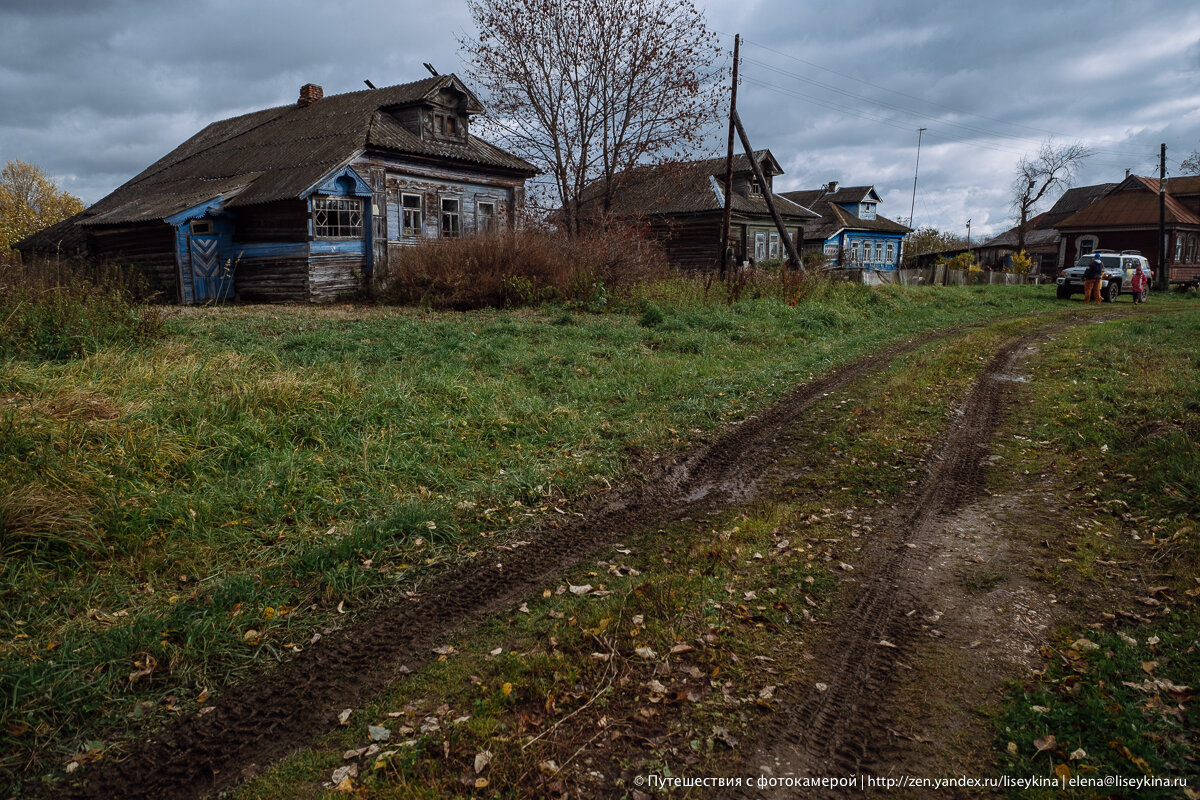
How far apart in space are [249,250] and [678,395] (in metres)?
16.7

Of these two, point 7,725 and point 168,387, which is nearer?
point 7,725

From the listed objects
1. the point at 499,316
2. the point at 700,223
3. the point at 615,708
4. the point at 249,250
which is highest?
the point at 700,223

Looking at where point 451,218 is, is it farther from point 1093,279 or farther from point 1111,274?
point 1111,274

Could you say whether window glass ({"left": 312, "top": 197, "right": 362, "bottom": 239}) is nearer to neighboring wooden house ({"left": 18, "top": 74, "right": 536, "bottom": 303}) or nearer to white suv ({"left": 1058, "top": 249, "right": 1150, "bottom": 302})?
neighboring wooden house ({"left": 18, "top": 74, "right": 536, "bottom": 303})

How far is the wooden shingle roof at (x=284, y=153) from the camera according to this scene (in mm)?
20094

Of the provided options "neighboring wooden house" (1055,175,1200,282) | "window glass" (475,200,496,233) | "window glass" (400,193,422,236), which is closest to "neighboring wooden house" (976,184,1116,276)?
"neighboring wooden house" (1055,175,1200,282)

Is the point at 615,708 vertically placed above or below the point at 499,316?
below

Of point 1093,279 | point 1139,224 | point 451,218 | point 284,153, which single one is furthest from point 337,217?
point 1139,224

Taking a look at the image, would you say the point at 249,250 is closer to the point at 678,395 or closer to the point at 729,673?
the point at 678,395

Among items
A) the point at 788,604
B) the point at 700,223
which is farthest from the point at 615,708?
the point at 700,223

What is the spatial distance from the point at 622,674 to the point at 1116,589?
10.9 feet

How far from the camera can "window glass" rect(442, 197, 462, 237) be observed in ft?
80.5

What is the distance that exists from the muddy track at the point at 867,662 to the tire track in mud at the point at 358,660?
0.25m

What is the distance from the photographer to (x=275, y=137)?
24656 millimetres
